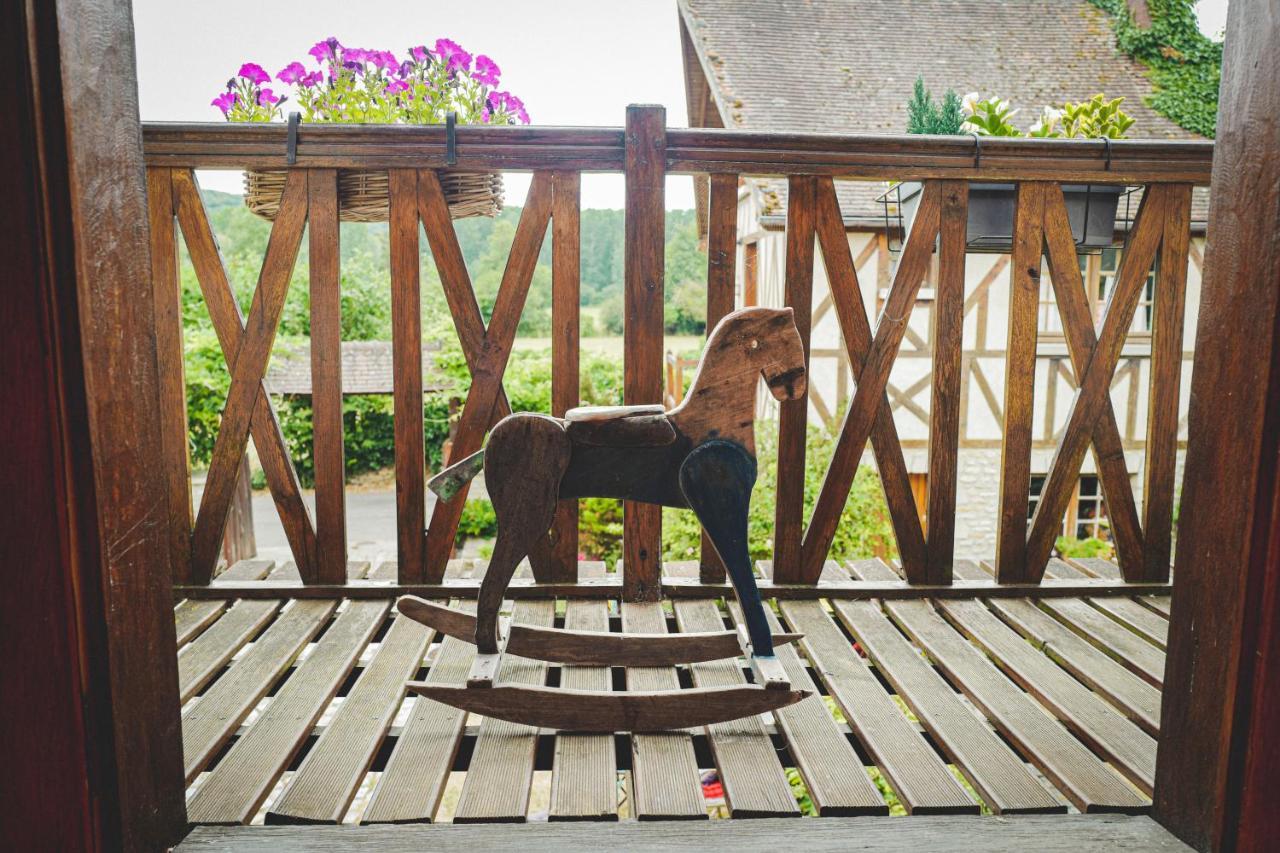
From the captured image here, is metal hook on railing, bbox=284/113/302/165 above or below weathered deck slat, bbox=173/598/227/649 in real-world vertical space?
above

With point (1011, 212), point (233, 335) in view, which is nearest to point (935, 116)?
point (1011, 212)

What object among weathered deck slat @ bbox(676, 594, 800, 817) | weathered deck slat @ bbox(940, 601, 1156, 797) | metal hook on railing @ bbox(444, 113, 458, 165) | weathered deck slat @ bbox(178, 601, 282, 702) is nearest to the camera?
weathered deck slat @ bbox(676, 594, 800, 817)

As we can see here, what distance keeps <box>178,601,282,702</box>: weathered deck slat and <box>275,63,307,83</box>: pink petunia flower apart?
1494mm

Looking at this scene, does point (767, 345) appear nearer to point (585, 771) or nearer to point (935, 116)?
point (585, 771)

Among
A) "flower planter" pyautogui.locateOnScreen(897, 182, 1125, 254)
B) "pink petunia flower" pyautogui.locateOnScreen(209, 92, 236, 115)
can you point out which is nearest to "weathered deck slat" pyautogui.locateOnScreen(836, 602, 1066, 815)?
"flower planter" pyautogui.locateOnScreen(897, 182, 1125, 254)

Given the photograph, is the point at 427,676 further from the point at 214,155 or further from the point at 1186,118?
the point at 1186,118

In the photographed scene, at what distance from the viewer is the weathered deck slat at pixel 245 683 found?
1645 mm

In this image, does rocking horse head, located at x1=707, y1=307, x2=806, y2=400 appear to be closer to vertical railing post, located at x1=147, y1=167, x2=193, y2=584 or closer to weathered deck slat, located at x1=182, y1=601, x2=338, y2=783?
weathered deck slat, located at x1=182, y1=601, x2=338, y2=783

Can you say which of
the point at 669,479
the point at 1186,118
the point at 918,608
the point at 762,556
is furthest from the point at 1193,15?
the point at 669,479

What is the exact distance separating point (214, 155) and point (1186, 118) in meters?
10.1

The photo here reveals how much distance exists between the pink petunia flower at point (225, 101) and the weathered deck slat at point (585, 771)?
185cm

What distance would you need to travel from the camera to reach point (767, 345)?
178cm

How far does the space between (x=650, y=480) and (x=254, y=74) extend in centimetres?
169

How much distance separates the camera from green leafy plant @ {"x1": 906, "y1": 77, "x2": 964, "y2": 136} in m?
2.77
